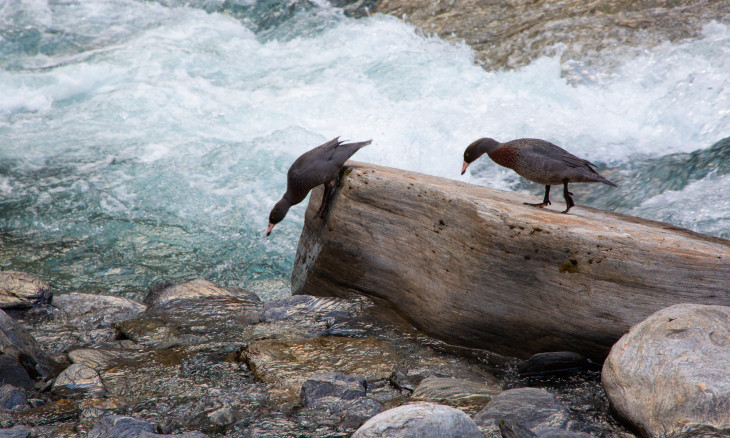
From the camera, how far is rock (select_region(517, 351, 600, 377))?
12.4ft

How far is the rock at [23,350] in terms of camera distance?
3748 millimetres

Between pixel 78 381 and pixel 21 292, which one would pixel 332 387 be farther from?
pixel 21 292

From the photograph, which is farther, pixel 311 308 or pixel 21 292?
pixel 21 292

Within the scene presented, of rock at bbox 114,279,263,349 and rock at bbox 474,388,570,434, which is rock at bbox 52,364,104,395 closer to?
rock at bbox 114,279,263,349

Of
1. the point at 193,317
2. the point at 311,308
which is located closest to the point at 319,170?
the point at 311,308

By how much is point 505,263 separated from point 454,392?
913 mm

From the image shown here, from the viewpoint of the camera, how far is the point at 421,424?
2762mm

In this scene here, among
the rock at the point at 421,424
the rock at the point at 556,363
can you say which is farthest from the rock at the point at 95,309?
the rock at the point at 556,363

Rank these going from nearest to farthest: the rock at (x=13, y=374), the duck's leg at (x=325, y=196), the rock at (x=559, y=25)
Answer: the rock at (x=13, y=374) → the duck's leg at (x=325, y=196) → the rock at (x=559, y=25)

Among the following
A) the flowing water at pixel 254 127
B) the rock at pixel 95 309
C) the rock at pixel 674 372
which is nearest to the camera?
the rock at pixel 674 372

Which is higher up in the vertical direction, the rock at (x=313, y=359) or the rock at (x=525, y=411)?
the rock at (x=525, y=411)

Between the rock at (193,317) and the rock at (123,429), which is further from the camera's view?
the rock at (193,317)

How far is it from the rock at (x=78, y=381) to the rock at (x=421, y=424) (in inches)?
67.8

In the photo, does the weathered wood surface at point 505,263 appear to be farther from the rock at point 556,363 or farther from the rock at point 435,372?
the rock at point 435,372
